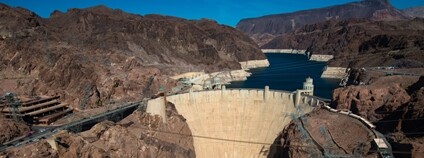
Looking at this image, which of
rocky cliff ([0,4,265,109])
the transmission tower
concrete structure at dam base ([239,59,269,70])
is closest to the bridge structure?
the transmission tower

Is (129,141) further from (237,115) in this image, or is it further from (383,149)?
(383,149)

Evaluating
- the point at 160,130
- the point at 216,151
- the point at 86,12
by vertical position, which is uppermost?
the point at 86,12

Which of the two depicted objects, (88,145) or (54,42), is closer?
(88,145)

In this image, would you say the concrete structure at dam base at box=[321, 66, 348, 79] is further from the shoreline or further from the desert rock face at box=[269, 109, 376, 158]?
the desert rock face at box=[269, 109, 376, 158]

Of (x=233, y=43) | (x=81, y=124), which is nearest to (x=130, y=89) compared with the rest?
(x=81, y=124)

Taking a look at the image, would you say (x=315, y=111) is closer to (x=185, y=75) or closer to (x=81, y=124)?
(x=81, y=124)

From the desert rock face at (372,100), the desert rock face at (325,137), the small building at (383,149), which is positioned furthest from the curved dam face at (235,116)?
the small building at (383,149)

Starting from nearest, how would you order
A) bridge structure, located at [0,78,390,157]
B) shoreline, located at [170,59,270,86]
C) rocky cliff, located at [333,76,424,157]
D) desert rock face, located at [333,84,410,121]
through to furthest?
rocky cliff, located at [333,76,424,157]
desert rock face, located at [333,84,410,121]
bridge structure, located at [0,78,390,157]
shoreline, located at [170,59,270,86]
